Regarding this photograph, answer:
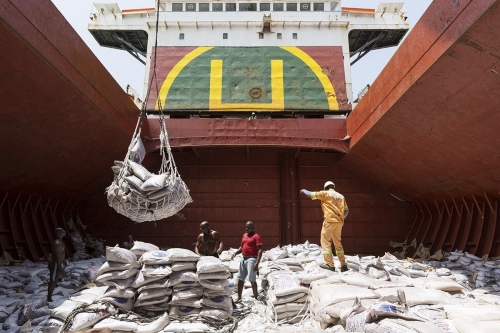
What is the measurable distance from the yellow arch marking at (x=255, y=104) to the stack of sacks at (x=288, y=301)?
6.27 metres

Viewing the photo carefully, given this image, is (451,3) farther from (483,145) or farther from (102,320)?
(102,320)

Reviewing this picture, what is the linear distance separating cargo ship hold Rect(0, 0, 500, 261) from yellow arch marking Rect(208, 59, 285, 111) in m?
0.06

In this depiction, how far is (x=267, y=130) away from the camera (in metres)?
8.26

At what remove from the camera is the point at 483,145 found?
5.08m

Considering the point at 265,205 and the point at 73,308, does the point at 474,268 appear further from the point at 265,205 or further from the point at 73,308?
the point at 73,308

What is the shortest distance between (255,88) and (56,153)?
568cm

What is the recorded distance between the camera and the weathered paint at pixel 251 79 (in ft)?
32.8

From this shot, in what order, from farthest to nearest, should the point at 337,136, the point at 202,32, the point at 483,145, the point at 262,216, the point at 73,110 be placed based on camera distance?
the point at 202,32 → the point at 262,216 → the point at 337,136 → the point at 73,110 → the point at 483,145

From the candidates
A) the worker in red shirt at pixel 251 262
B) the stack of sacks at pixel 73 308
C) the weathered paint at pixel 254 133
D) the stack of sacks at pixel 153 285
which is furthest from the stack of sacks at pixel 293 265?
the weathered paint at pixel 254 133

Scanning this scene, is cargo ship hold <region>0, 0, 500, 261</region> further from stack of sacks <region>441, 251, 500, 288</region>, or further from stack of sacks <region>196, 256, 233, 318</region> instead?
stack of sacks <region>196, 256, 233, 318</region>

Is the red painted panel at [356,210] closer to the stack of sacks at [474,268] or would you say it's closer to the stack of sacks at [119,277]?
the stack of sacks at [474,268]

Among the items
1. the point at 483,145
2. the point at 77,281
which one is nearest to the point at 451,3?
the point at 483,145

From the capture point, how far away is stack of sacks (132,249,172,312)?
165 inches

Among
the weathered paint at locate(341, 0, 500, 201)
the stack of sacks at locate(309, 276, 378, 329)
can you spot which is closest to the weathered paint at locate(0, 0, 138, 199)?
the stack of sacks at locate(309, 276, 378, 329)
